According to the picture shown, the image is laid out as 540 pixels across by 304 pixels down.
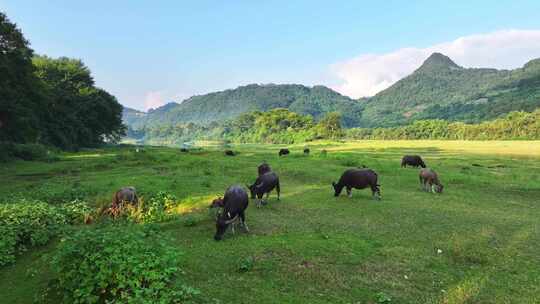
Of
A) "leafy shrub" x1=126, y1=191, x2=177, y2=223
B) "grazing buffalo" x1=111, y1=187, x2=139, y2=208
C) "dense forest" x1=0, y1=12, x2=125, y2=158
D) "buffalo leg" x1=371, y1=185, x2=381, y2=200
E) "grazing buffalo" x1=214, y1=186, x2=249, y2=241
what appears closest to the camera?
"grazing buffalo" x1=214, y1=186, x2=249, y2=241

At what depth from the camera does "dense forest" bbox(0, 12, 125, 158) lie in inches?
1407

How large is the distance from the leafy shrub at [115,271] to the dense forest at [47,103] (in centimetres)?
3510

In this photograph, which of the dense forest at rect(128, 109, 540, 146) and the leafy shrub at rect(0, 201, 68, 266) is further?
the dense forest at rect(128, 109, 540, 146)

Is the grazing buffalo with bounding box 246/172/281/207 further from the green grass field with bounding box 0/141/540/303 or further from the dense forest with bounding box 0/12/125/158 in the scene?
the dense forest with bounding box 0/12/125/158

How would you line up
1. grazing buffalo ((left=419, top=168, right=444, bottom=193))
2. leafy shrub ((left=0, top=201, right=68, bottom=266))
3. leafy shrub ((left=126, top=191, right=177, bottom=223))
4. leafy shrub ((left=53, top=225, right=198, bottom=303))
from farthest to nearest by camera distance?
1. grazing buffalo ((left=419, top=168, right=444, bottom=193))
2. leafy shrub ((left=126, top=191, right=177, bottom=223))
3. leafy shrub ((left=0, top=201, right=68, bottom=266))
4. leafy shrub ((left=53, top=225, right=198, bottom=303))

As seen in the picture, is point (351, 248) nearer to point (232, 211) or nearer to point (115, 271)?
point (232, 211)

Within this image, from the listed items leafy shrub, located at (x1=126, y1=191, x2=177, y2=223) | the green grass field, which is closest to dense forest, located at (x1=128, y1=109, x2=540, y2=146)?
the green grass field

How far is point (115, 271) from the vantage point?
6.78 meters

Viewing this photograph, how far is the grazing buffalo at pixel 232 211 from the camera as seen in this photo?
1183cm

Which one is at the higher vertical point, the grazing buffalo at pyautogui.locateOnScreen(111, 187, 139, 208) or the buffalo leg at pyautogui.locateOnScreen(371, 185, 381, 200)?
the grazing buffalo at pyautogui.locateOnScreen(111, 187, 139, 208)

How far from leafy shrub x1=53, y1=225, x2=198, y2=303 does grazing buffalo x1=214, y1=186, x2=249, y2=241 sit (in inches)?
166

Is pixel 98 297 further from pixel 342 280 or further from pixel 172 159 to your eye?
pixel 172 159

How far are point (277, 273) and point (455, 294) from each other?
4.35 meters

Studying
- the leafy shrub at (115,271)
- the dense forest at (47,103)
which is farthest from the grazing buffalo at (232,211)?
the dense forest at (47,103)
